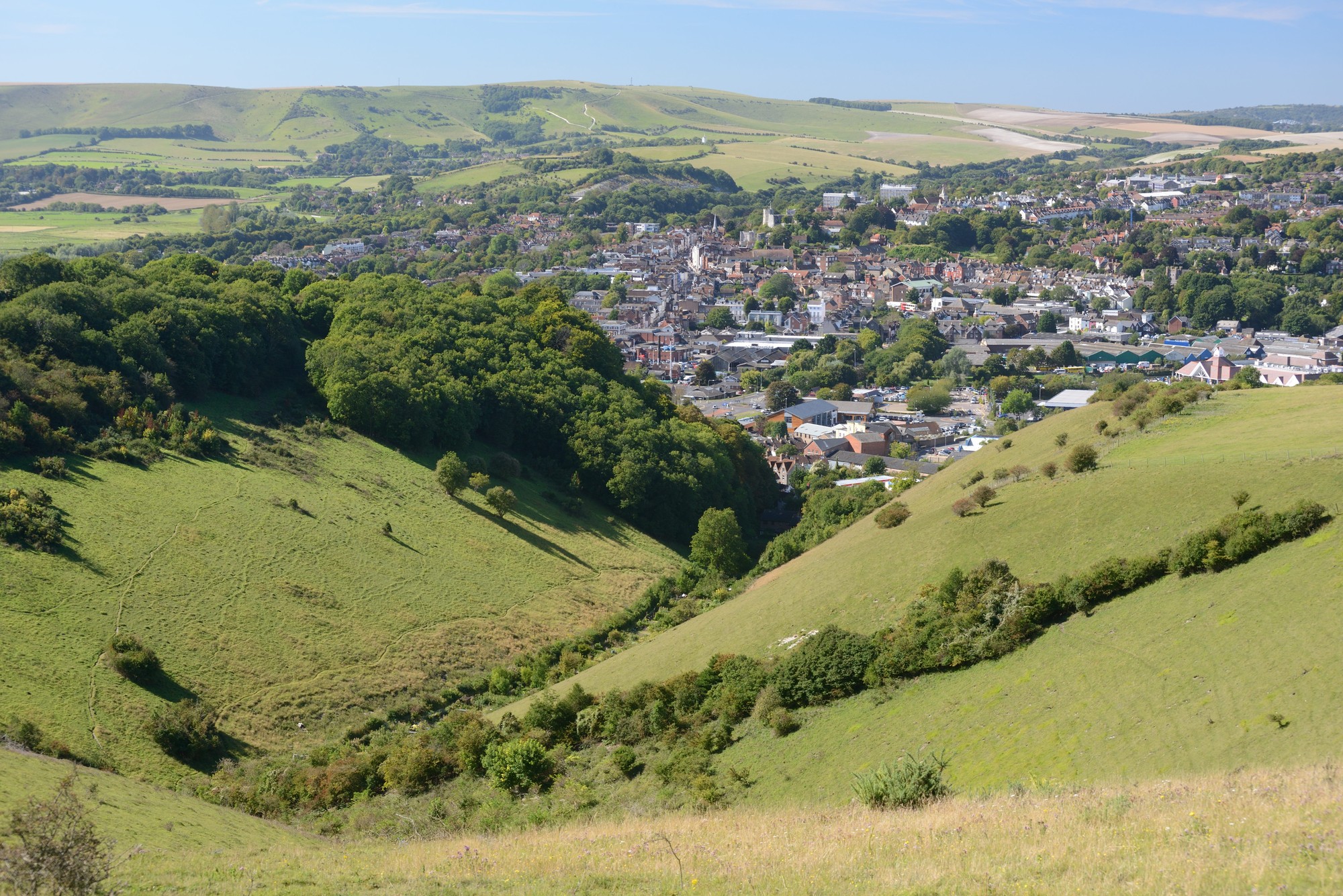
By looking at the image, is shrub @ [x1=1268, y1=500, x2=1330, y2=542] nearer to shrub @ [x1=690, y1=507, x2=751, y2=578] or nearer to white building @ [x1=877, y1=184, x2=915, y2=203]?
shrub @ [x1=690, y1=507, x2=751, y2=578]

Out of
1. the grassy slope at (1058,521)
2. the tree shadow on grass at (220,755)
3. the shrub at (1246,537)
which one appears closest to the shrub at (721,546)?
the grassy slope at (1058,521)

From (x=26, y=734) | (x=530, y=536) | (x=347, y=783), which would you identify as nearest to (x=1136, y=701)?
(x=347, y=783)

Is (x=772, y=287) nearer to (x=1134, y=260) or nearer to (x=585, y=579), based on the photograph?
(x=1134, y=260)

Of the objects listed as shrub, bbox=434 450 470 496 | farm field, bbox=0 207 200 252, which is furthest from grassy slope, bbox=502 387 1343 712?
farm field, bbox=0 207 200 252

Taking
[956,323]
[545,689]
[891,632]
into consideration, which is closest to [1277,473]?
[891,632]

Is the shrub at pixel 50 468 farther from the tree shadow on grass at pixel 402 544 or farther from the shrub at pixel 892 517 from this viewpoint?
the shrub at pixel 892 517

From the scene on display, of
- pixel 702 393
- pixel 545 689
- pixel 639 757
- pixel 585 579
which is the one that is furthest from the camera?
pixel 702 393
